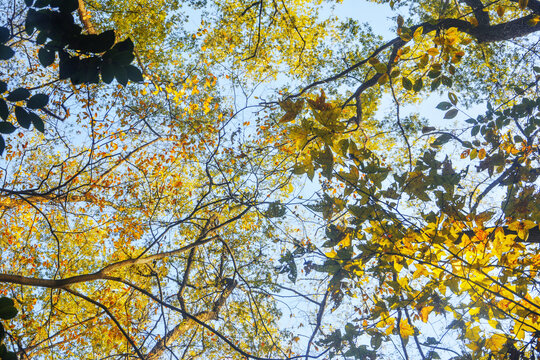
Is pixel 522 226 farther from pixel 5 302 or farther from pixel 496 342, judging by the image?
pixel 5 302

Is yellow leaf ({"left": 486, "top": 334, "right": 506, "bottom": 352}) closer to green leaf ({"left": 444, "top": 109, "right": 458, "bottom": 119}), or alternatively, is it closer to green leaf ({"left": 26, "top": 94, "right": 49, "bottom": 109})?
green leaf ({"left": 444, "top": 109, "right": 458, "bottom": 119})

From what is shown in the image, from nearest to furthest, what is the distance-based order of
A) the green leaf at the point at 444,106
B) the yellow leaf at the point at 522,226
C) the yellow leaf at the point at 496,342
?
the yellow leaf at the point at 496,342
the yellow leaf at the point at 522,226
the green leaf at the point at 444,106

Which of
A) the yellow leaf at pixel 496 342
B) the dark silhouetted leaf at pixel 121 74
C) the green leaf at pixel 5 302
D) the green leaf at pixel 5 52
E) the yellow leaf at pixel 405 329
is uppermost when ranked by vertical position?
the green leaf at pixel 5 52

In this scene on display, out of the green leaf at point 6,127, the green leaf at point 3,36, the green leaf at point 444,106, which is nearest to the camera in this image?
the green leaf at point 3,36

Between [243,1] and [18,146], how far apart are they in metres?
6.53

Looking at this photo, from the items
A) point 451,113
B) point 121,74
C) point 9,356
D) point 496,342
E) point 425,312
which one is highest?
point 451,113

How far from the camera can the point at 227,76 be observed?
6.41m

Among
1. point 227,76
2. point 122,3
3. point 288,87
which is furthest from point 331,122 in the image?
point 122,3

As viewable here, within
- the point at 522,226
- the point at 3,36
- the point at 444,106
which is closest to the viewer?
the point at 3,36

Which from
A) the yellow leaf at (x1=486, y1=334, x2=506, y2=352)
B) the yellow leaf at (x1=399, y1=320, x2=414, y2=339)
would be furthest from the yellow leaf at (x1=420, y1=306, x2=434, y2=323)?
the yellow leaf at (x1=486, y1=334, x2=506, y2=352)

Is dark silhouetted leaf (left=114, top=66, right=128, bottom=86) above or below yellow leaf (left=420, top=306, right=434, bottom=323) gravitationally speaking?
above

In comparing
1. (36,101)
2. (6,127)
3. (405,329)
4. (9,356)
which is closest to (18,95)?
(36,101)

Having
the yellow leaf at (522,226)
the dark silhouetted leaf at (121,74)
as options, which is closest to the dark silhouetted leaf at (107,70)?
the dark silhouetted leaf at (121,74)

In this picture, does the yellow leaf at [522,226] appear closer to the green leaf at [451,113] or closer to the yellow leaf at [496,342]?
the yellow leaf at [496,342]
